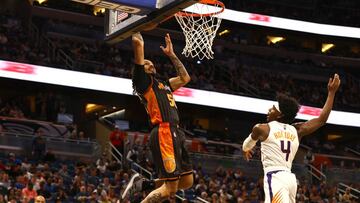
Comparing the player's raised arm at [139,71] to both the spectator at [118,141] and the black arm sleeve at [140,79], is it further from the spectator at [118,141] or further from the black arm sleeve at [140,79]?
the spectator at [118,141]

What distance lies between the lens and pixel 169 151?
26.7 ft

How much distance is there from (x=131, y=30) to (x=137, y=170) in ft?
38.0

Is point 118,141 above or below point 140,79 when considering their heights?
below

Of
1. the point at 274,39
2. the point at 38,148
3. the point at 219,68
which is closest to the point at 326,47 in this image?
the point at 274,39

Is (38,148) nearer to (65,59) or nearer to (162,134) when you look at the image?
(65,59)

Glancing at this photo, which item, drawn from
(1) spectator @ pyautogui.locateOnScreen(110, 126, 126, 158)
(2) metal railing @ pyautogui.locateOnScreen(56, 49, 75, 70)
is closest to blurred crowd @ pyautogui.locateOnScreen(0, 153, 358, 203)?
(1) spectator @ pyautogui.locateOnScreen(110, 126, 126, 158)

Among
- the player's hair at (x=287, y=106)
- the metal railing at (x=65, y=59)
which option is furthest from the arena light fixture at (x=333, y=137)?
the player's hair at (x=287, y=106)

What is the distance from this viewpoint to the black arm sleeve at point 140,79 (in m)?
8.20

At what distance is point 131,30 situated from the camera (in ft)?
29.6

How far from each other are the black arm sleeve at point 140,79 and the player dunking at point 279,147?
1532 millimetres

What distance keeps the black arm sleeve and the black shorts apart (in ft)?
1.61

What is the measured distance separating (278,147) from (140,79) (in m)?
1.90

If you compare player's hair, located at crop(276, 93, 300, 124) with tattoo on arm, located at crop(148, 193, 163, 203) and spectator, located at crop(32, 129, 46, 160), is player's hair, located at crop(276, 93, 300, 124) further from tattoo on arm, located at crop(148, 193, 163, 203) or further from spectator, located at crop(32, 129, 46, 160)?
spectator, located at crop(32, 129, 46, 160)

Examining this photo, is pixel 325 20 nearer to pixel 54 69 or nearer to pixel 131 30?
pixel 54 69
